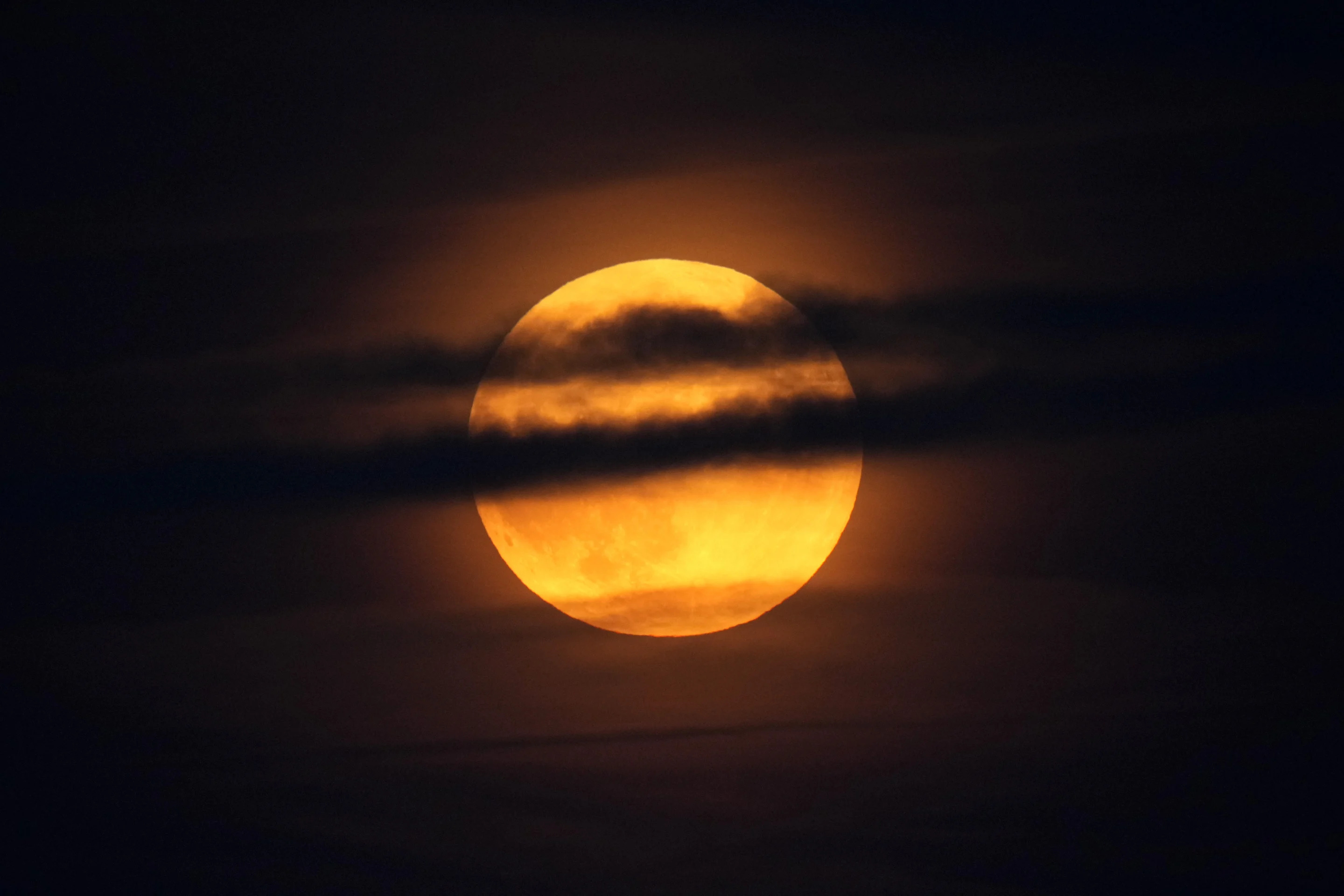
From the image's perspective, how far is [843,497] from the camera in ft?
10.7

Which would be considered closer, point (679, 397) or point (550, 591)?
point (679, 397)

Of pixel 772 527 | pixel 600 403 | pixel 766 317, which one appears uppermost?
pixel 766 317

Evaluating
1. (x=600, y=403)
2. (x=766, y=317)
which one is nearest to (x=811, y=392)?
(x=766, y=317)

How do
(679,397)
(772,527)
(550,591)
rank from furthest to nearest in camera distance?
1. (550,591)
2. (772,527)
3. (679,397)

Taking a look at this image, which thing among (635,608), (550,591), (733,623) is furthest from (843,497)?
(550,591)

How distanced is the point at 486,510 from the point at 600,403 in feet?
2.57

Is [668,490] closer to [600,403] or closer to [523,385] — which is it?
[600,403]

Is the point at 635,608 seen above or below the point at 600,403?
below

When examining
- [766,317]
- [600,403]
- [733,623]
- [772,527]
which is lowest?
[733,623]

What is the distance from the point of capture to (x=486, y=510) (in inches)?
132

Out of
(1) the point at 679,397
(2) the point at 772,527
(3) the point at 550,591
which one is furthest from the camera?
(3) the point at 550,591

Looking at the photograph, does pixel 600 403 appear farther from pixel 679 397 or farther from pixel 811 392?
pixel 811 392

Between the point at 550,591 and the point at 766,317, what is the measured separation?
135 cm

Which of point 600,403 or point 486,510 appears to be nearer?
point 600,403
